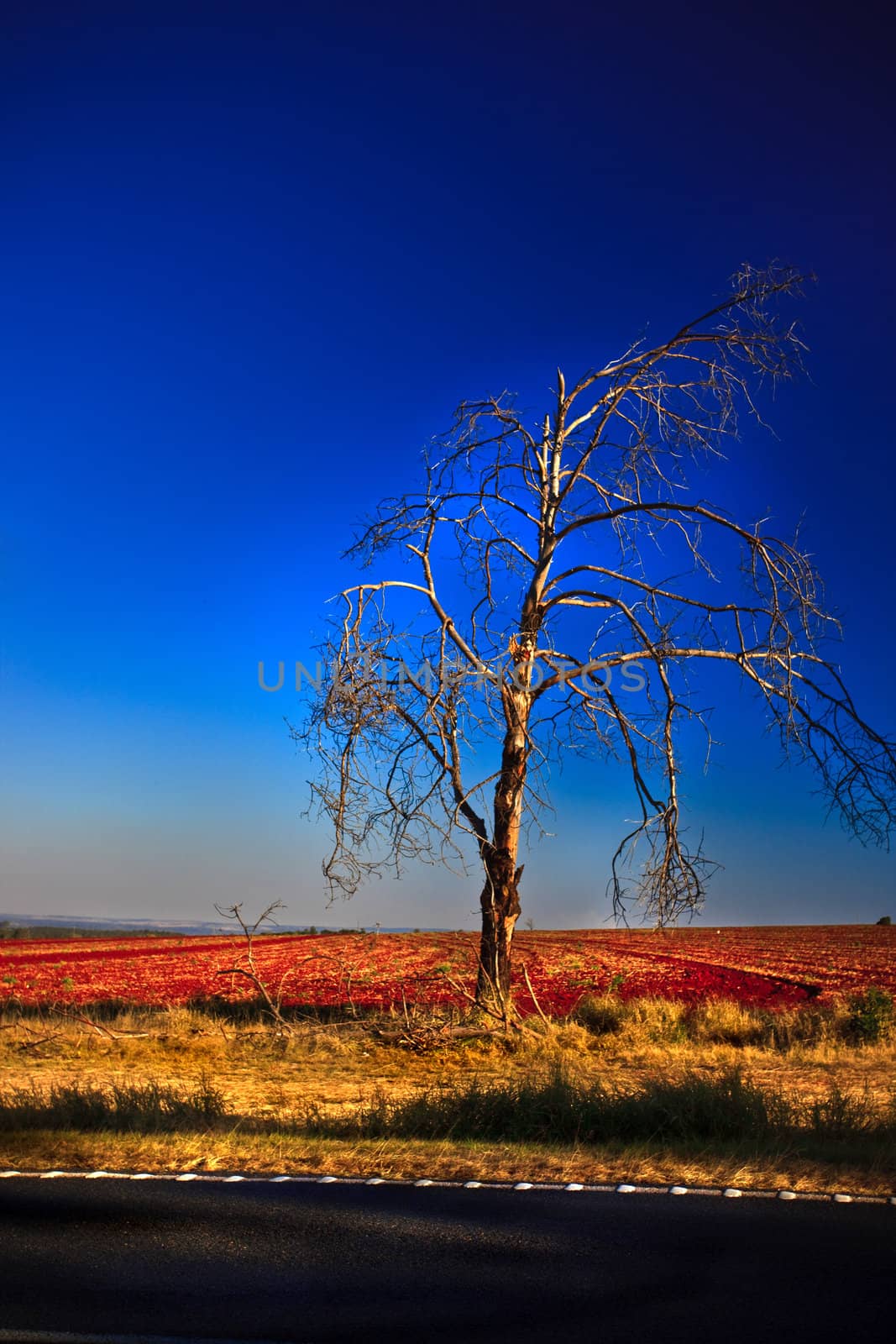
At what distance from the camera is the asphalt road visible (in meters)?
4.83

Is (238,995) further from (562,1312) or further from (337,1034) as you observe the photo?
(562,1312)

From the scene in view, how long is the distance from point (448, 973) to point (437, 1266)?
22916mm

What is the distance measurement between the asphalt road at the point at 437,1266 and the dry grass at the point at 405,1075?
0.95 metres

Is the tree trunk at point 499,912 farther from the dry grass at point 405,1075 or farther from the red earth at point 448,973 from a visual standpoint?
the dry grass at point 405,1075

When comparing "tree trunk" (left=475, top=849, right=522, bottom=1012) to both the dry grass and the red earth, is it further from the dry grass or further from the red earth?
the dry grass

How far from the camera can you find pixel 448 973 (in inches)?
1104

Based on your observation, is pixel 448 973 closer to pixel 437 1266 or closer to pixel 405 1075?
pixel 405 1075

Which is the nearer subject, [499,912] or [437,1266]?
[437,1266]

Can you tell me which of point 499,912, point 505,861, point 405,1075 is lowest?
point 405,1075

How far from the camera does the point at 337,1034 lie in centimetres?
1648

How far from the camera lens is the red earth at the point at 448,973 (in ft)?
75.9

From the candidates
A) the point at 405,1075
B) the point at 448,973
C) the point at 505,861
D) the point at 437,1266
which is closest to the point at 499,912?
the point at 505,861

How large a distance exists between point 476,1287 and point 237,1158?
352 cm

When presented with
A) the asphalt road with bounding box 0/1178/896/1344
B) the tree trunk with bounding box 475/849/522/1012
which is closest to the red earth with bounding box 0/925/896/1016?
the tree trunk with bounding box 475/849/522/1012
